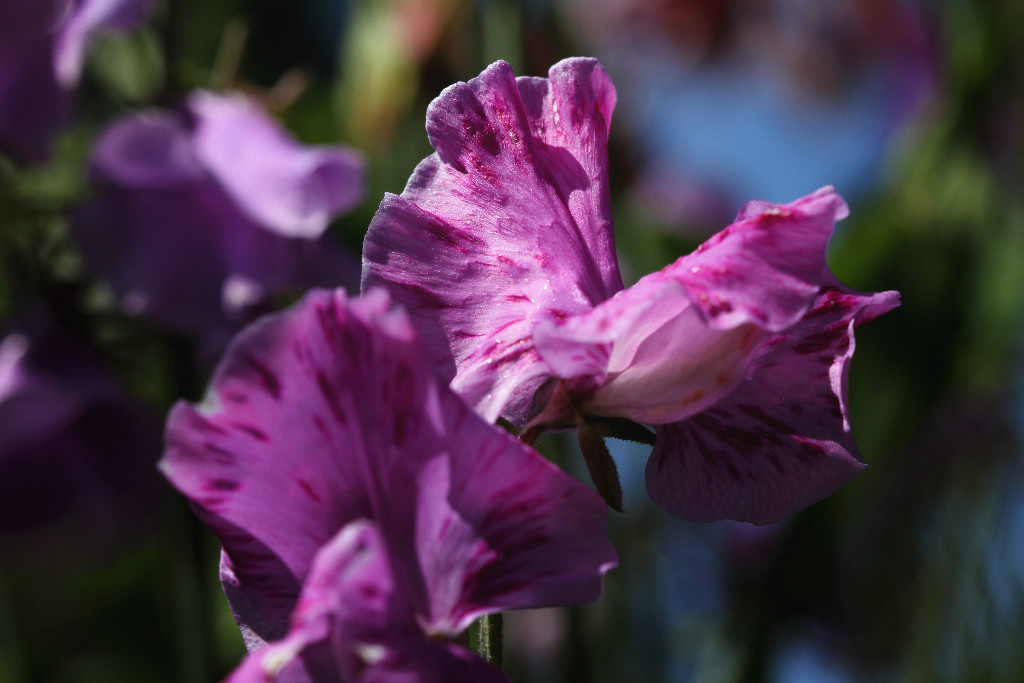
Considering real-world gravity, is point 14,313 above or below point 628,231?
above

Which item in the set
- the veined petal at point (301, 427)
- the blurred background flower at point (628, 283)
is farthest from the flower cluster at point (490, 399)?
the blurred background flower at point (628, 283)

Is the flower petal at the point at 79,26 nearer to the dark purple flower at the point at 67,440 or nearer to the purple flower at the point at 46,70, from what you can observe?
the purple flower at the point at 46,70

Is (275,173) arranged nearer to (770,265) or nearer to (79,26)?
(79,26)

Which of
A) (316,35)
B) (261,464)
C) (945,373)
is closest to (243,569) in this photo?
(261,464)

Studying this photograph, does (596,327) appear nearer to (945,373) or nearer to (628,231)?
(628,231)

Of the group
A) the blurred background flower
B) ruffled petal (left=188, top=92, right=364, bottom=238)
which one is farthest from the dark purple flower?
ruffled petal (left=188, top=92, right=364, bottom=238)

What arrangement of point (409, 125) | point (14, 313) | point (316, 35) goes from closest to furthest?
point (14, 313) → point (409, 125) → point (316, 35)

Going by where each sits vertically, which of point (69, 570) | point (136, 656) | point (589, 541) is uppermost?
point (589, 541)
